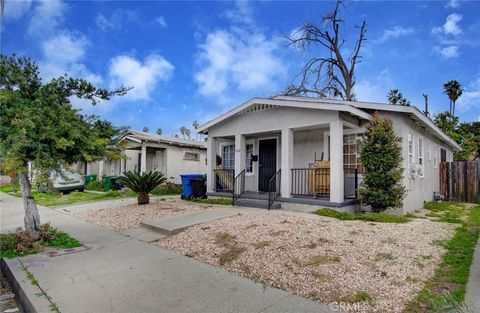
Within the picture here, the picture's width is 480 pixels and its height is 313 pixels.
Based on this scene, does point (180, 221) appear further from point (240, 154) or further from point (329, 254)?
point (240, 154)

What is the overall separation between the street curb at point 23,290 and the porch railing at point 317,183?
754cm

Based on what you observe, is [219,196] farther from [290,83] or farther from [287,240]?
[290,83]

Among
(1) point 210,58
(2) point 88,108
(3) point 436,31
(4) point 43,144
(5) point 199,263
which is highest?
(3) point 436,31

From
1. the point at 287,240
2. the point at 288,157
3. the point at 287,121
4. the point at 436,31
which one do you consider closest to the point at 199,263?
the point at 287,240

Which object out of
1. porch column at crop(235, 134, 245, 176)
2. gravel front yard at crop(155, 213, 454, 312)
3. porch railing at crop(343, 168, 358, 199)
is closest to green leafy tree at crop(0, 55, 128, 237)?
gravel front yard at crop(155, 213, 454, 312)

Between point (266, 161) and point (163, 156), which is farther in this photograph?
point (163, 156)

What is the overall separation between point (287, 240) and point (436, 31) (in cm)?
1478

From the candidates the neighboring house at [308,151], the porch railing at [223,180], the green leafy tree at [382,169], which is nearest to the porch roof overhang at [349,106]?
the neighboring house at [308,151]

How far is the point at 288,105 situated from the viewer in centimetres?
977

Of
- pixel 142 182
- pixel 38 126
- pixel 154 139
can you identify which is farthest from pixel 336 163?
pixel 154 139

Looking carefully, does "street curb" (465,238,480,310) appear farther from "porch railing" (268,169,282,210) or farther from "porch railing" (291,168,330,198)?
"porch railing" (268,169,282,210)

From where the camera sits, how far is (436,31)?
1443 centimetres

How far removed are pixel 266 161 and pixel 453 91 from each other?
29594 mm

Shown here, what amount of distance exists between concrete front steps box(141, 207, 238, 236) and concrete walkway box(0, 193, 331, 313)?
0.98 m
